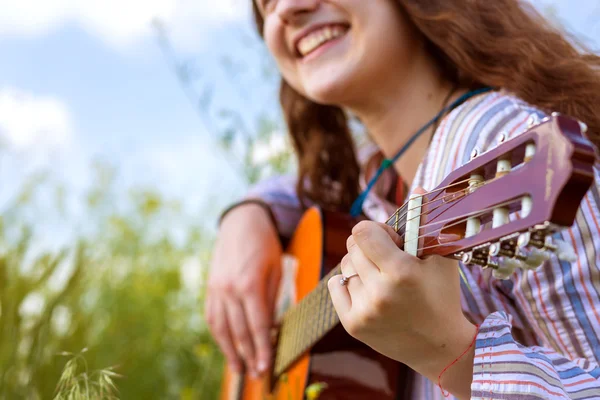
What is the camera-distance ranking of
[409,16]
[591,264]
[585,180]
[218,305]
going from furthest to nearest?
[218,305] < [409,16] < [591,264] < [585,180]

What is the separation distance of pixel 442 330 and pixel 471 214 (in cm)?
19

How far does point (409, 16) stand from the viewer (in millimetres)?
1243

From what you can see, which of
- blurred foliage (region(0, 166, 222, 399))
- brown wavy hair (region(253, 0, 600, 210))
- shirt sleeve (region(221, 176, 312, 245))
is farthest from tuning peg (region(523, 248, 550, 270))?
shirt sleeve (region(221, 176, 312, 245))

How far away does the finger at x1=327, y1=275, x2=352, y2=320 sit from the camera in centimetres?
77

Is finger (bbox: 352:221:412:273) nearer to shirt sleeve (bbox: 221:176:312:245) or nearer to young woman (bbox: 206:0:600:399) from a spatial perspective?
young woman (bbox: 206:0:600:399)

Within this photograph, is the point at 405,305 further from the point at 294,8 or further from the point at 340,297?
the point at 294,8

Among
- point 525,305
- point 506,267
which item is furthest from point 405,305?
point 525,305

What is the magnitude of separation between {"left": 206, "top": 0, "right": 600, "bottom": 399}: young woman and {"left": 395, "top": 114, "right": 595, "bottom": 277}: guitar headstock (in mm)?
88

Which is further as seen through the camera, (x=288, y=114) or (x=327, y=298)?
(x=288, y=114)

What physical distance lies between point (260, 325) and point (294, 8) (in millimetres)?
696

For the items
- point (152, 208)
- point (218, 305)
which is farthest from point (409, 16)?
point (152, 208)

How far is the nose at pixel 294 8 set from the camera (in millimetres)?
1281

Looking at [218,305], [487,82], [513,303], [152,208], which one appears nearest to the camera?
[513,303]

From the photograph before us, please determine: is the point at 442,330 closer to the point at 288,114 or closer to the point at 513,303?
the point at 513,303
